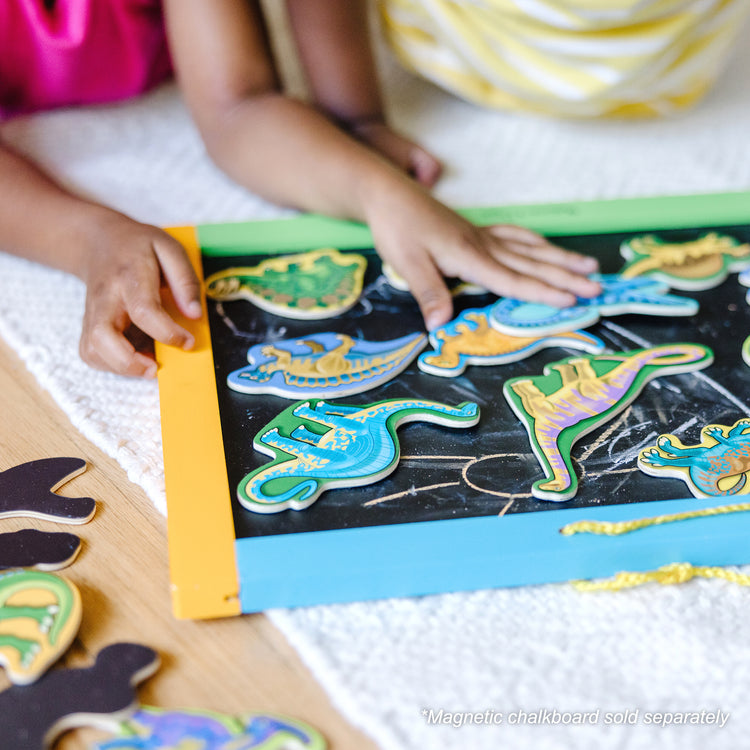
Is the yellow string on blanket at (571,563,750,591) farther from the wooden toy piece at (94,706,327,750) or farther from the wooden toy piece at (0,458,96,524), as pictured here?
the wooden toy piece at (0,458,96,524)

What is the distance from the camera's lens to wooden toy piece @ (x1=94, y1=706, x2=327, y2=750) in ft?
1.24

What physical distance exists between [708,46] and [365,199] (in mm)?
377

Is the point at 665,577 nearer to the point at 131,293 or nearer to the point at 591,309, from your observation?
the point at 591,309

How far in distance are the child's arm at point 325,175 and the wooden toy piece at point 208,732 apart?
0.94 feet

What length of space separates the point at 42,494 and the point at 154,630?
11cm

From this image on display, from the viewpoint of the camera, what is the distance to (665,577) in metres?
0.46

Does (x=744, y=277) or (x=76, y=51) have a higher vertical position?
(x=76, y=51)

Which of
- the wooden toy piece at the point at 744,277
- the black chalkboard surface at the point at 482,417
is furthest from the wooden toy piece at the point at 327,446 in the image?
the wooden toy piece at the point at 744,277

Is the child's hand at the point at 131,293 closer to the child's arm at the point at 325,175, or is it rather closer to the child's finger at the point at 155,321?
the child's finger at the point at 155,321

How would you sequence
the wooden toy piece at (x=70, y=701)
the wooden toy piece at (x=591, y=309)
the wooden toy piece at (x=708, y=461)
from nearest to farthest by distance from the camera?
the wooden toy piece at (x=70, y=701) → the wooden toy piece at (x=708, y=461) → the wooden toy piece at (x=591, y=309)

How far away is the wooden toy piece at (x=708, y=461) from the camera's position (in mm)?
486

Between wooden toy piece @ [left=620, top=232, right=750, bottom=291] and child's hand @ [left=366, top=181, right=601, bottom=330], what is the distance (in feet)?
0.13

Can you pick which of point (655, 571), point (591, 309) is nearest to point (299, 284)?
point (591, 309)

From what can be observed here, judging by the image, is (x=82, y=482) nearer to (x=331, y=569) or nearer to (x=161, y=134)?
(x=331, y=569)
